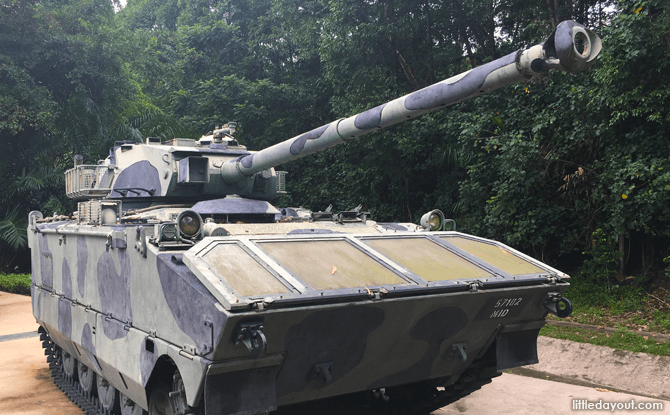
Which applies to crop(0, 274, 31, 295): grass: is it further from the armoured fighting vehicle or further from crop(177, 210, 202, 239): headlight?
crop(177, 210, 202, 239): headlight

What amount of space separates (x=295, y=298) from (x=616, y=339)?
6.20m

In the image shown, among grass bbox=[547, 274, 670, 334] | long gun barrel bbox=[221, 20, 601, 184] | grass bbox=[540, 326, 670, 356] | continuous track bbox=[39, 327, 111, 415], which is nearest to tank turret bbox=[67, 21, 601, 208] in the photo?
long gun barrel bbox=[221, 20, 601, 184]

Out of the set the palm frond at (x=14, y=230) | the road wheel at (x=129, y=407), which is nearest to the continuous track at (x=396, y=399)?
the road wheel at (x=129, y=407)

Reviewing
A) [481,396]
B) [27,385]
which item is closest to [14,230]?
[27,385]

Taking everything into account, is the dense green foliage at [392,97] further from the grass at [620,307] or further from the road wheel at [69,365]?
the road wheel at [69,365]

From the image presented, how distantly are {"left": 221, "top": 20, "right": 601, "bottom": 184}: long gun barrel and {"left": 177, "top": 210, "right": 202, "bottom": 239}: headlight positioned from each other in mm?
Answer: 1365

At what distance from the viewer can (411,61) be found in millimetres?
15742

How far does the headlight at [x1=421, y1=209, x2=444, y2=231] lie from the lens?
6.32 meters

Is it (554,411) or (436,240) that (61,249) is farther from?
(554,411)

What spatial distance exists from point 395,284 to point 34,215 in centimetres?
628

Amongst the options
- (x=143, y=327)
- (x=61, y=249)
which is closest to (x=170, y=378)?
(x=143, y=327)

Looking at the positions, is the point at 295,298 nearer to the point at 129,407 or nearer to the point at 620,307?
the point at 129,407

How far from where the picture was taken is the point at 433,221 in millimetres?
6453

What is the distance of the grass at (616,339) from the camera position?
308 inches
